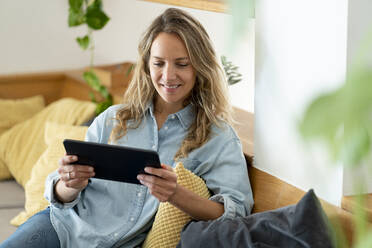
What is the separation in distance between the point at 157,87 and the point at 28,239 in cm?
59

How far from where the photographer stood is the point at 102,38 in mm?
3408

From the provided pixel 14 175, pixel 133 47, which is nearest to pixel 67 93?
pixel 133 47

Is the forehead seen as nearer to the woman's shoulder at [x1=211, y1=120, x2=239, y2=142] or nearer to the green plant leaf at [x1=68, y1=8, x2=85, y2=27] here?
the woman's shoulder at [x1=211, y1=120, x2=239, y2=142]

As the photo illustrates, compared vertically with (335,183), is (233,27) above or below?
above

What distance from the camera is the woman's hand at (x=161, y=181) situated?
1328 mm

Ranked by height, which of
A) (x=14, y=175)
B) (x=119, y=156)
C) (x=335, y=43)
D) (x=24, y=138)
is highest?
(x=335, y=43)

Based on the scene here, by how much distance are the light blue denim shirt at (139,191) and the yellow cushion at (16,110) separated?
1.50 meters

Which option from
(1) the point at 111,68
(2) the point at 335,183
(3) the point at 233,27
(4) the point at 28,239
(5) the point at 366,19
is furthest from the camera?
(1) the point at 111,68

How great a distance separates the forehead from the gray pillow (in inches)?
20.1

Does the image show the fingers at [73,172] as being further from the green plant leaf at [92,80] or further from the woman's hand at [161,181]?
the green plant leaf at [92,80]

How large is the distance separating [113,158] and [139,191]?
0.32 m

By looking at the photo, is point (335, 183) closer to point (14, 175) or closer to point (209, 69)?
point (209, 69)

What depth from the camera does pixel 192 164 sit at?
159 centimetres

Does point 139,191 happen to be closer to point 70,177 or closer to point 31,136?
point 70,177
